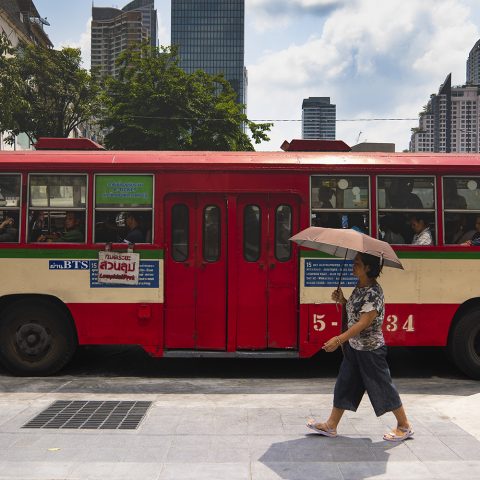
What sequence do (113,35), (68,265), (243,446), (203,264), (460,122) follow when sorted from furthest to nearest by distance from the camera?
1. (113,35)
2. (460,122)
3. (203,264)
4. (68,265)
5. (243,446)

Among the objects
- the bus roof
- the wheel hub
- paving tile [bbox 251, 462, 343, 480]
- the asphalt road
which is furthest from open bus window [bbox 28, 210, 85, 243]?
paving tile [bbox 251, 462, 343, 480]

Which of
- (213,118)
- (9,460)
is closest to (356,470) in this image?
(9,460)

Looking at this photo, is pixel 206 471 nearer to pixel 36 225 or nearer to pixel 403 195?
pixel 36 225

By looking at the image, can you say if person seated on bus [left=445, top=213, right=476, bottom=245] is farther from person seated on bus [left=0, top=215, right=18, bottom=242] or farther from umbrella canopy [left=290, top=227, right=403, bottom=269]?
person seated on bus [left=0, top=215, right=18, bottom=242]

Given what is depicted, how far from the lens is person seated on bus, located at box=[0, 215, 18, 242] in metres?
8.05

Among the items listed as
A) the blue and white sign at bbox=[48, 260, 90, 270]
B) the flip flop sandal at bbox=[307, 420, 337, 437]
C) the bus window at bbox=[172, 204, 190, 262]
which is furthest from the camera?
the bus window at bbox=[172, 204, 190, 262]

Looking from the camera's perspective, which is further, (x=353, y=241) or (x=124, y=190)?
(x=124, y=190)

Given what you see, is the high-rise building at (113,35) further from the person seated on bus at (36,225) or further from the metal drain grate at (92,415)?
the metal drain grate at (92,415)

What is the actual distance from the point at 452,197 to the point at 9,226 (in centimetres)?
593

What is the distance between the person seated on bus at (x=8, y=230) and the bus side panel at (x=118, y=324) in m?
1.17

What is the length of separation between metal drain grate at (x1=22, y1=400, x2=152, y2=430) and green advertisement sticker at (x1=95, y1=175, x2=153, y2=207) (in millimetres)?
2635

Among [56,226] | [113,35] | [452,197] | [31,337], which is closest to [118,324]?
[31,337]

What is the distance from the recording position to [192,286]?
809cm

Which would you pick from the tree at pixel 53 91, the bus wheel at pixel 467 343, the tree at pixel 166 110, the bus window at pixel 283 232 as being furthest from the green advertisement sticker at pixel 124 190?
the tree at pixel 53 91
